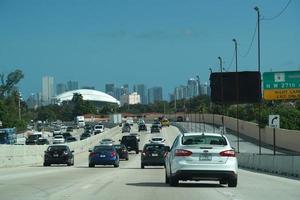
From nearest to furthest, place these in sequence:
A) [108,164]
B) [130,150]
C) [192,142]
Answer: [192,142] < [108,164] < [130,150]

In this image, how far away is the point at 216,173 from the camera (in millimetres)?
21109

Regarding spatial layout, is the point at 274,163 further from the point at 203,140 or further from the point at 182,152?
the point at 182,152

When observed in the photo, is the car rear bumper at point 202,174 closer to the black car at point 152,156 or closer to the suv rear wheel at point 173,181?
the suv rear wheel at point 173,181

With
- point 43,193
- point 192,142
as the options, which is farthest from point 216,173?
point 43,193

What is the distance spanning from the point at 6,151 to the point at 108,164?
7202 millimetres

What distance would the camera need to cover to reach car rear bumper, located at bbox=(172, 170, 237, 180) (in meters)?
21.0

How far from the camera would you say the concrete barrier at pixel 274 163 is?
107ft

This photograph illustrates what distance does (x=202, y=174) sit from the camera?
2109cm

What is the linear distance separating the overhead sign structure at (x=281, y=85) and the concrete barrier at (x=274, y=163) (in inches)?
745

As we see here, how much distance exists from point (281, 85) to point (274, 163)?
3084cm

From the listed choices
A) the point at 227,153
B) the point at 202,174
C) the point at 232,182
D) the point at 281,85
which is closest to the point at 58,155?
the point at 281,85

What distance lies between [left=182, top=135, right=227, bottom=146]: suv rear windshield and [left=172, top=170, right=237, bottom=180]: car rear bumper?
38.6 inches

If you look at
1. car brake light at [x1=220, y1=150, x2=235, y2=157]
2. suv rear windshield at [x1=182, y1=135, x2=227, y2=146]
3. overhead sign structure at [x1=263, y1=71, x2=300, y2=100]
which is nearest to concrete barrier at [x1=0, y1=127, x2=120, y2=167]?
overhead sign structure at [x1=263, y1=71, x2=300, y2=100]

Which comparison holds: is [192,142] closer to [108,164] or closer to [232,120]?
[108,164]
